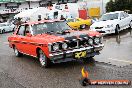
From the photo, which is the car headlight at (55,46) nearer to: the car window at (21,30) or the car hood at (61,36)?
the car hood at (61,36)

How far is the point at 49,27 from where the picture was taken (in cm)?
1109

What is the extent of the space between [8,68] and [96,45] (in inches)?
132

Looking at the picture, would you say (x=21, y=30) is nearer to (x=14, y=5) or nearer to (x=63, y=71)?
(x=63, y=71)

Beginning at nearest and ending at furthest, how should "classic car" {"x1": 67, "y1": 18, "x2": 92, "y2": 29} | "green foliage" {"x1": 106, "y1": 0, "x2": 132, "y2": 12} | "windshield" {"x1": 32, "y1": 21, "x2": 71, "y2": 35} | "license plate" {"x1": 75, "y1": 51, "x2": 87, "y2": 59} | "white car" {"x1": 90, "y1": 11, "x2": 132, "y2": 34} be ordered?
"license plate" {"x1": 75, "y1": 51, "x2": 87, "y2": 59} → "windshield" {"x1": 32, "y1": 21, "x2": 71, "y2": 35} → "white car" {"x1": 90, "y1": 11, "x2": 132, "y2": 34} → "classic car" {"x1": 67, "y1": 18, "x2": 92, "y2": 29} → "green foliage" {"x1": 106, "y1": 0, "x2": 132, "y2": 12}

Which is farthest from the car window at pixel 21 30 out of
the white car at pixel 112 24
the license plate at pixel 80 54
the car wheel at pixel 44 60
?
the white car at pixel 112 24

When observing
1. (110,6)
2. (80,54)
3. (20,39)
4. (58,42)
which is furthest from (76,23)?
(58,42)

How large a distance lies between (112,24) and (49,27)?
816cm

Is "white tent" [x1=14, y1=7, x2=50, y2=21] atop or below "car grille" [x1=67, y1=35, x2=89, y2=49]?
below

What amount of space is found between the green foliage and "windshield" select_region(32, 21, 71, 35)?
23.7 m

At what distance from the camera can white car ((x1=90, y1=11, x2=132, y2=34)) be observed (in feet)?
60.4

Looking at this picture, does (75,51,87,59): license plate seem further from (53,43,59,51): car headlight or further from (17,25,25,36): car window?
(17,25,25,36): car window

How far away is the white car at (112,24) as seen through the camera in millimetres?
18406

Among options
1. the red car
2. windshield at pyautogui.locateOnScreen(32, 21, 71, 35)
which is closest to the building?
windshield at pyautogui.locateOnScreen(32, 21, 71, 35)

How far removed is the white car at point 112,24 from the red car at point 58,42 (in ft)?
24.3
